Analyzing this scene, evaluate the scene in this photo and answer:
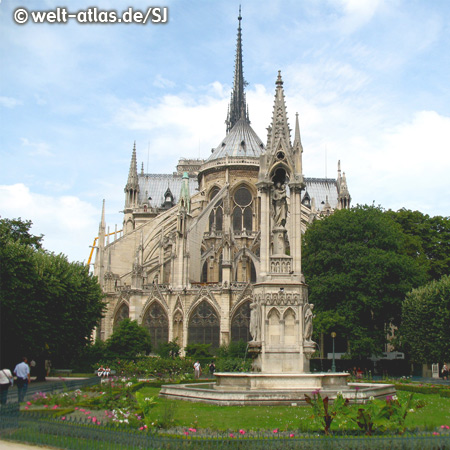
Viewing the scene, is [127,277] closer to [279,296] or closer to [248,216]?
[248,216]

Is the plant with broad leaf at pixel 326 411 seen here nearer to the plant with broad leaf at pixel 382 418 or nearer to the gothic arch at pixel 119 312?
the plant with broad leaf at pixel 382 418

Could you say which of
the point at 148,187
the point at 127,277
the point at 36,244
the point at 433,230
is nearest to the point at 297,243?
the point at 36,244

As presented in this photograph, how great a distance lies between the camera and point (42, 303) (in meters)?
28.5

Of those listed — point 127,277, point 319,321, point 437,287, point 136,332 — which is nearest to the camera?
point 437,287

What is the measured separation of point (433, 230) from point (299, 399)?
116 feet

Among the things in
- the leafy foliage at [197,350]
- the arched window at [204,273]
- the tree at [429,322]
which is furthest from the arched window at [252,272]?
the tree at [429,322]

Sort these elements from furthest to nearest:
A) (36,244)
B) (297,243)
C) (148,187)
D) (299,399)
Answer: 1. (148,187)
2. (36,244)
3. (297,243)
4. (299,399)

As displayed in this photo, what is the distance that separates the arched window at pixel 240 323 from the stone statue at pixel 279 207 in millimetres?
32060

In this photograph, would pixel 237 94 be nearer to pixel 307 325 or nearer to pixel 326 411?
pixel 307 325

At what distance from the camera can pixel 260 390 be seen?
1593 cm

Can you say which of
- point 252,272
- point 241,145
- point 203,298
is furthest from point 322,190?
point 203,298

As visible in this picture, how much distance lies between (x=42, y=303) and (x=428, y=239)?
31171 millimetres

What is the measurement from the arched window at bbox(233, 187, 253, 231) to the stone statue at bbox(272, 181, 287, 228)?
150 ft

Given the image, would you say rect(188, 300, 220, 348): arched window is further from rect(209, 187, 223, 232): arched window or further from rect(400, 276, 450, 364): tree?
rect(400, 276, 450, 364): tree
